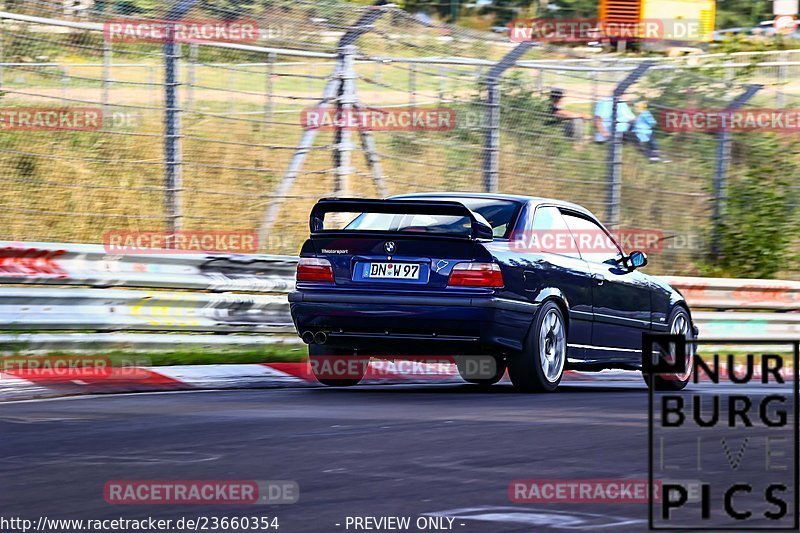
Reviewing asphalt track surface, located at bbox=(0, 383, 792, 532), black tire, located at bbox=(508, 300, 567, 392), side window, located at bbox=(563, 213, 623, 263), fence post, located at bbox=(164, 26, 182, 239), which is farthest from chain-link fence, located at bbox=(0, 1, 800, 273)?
asphalt track surface, located at bbox=(0, 383, 792, 532)

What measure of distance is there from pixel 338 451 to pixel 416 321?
9.29 feet

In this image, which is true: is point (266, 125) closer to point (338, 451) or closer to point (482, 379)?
point (482, 379)

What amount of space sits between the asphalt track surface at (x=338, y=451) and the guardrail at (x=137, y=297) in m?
1.56

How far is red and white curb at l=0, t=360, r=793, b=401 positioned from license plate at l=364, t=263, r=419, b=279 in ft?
4.11

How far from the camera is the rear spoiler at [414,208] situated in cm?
955

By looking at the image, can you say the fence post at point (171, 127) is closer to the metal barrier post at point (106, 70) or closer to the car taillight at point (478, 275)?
the metal barrier post at point (106, 70)

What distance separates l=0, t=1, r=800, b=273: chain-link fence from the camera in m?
13.1

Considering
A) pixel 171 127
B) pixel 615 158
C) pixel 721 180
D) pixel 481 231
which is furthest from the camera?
pixel 721 180

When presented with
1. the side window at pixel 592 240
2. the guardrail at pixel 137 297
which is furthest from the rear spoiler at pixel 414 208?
the guardrail at pixel 137 297

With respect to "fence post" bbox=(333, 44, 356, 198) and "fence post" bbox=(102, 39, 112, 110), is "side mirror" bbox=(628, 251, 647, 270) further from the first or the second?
"fence post" bbox=(102, 39, 112, 110)

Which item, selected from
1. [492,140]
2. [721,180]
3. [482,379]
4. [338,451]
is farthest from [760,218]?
[338,451]

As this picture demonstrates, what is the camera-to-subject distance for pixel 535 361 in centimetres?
1001

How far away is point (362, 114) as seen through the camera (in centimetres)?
→ 1411

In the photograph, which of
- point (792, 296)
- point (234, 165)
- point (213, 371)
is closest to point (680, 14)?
point (792, 296)
